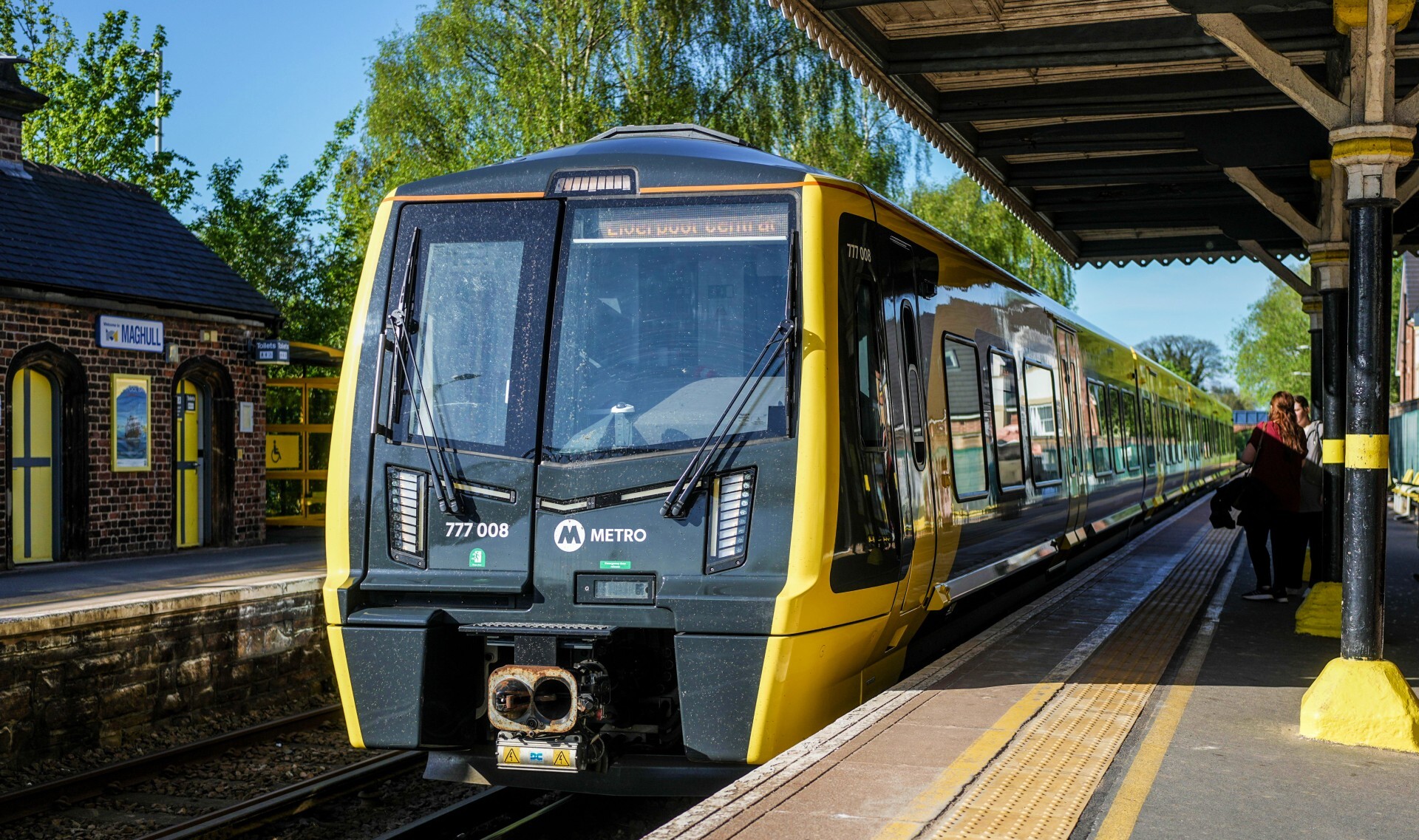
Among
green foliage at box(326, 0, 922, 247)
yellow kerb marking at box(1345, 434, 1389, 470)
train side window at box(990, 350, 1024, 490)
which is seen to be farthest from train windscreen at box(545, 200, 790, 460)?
green foliage at box(326, 0, 922, 247)

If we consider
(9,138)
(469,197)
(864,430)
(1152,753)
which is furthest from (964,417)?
(9,138)

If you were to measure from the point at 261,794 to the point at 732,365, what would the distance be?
4.23 metres

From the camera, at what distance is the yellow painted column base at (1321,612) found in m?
8.69

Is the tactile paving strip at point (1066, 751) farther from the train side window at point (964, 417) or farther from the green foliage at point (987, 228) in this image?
the green foliage at point (987, 228)

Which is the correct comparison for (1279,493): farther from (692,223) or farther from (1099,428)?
(692,223)

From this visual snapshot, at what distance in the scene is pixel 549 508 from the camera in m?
5.67

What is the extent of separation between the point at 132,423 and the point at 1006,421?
37.9 ft

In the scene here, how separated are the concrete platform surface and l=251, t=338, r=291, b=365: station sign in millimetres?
2474

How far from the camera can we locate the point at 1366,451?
5.87 m

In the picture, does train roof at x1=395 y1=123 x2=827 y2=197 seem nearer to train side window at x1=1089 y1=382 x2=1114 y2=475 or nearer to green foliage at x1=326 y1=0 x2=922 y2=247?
train side window at x1=1089 y1=382 x2=1114 y2=475

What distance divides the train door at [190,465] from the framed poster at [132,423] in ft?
1.84

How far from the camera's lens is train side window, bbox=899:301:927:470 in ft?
21.7

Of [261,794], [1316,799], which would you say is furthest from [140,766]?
[1316,799]

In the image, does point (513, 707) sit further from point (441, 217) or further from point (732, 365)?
point (441, 217)
